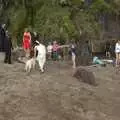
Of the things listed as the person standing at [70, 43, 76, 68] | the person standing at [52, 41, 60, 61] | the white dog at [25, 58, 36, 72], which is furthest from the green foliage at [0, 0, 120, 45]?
the white dog at [25, 58, 36, 72]

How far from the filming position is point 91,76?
20.4 metres

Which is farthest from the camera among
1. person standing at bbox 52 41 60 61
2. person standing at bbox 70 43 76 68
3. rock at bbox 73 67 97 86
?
person standing at bbox 52 41 60 61

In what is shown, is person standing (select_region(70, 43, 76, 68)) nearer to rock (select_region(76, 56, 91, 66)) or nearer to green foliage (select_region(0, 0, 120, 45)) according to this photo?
green foliage (select_region(0, 0, 120, 45))

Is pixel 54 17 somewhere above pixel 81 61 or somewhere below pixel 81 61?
above

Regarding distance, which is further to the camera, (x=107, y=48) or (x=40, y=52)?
(x=107, y=48)

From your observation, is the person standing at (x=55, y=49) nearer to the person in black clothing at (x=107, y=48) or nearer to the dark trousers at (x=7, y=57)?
the person in black clothing at (x=107, y=48)

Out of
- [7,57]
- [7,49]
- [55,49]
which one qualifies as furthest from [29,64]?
[55,49]

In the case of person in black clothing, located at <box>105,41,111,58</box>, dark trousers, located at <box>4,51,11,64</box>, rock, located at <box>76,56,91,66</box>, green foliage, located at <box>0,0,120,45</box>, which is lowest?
rock, located at <box>76,56,91,66</box>

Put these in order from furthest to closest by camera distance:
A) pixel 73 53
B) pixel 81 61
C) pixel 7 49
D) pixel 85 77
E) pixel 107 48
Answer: pixel 107 48 → pixel 81 61 → pixel 73 53 → pixel 7 49 → pixel 85 77

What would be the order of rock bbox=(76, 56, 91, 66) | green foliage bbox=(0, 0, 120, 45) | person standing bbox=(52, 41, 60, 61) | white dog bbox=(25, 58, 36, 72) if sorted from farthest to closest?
person standing bbox=(52, 41, 60, 61), rock bbox=(76, 56, 91, 66), green foliage bbox=(0, 0, 120, 45), white dog bbox=(25, 58, 36, 72)

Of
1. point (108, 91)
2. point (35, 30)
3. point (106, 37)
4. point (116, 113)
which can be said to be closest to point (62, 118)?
point (116, 113)

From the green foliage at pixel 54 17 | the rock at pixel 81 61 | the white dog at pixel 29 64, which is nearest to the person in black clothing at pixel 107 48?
the green foliage at pixel 54 17

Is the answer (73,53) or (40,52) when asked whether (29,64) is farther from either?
(73,53)

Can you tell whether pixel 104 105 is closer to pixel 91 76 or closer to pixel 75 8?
pixel 91 76
